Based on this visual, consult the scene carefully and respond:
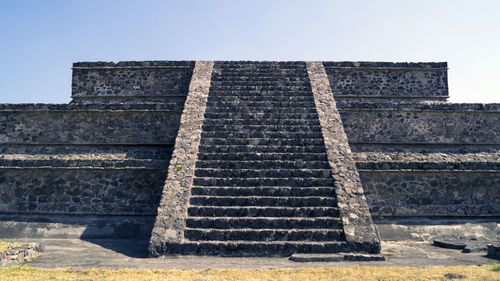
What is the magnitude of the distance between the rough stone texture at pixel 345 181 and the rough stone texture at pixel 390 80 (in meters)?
2.73

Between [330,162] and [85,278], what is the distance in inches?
236

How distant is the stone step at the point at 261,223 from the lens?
786 centimetres

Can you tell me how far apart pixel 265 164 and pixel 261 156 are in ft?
1.07

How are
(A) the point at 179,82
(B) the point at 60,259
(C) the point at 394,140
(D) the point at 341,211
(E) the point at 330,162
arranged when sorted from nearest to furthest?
(B) the point at 60,259
(D) the point at 341,211
(E) the point at 330,162
(C) the point at 394,140
(A) the point at 179,82

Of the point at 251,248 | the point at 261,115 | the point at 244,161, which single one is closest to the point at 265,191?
the point at 244,161

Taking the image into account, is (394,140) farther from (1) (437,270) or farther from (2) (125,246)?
(2) (125,246)

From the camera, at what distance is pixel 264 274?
5.86 m

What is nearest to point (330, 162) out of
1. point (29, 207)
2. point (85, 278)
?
point (85, 278)

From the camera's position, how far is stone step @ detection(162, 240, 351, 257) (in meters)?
7.30

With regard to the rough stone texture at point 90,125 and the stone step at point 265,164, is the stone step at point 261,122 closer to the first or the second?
the rough stone texture at point 90,125

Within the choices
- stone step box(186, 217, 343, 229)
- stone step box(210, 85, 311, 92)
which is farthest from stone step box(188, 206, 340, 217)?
stone step box(210, 85, 311, 92)

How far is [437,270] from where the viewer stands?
6.02 m

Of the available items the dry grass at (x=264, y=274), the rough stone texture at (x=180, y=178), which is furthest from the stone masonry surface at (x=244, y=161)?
the dry grass at (x=264, y=274)

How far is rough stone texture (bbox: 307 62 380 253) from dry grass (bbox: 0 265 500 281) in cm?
129
